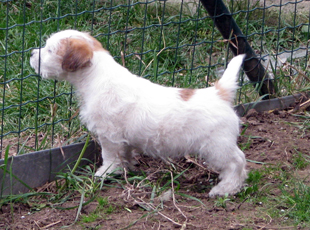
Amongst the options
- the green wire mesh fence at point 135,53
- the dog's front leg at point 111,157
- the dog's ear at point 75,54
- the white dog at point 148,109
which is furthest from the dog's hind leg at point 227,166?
the green wire mesh fence at point 135,53

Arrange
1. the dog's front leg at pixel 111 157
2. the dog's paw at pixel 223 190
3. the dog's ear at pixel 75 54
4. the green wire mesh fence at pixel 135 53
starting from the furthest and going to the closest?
the green wire mesh fence at pixel 135 53 < the dog's front leg at pixel 111 157 < the dog's paw at pixel 223 190 < the dog's ear at pixel 75 54

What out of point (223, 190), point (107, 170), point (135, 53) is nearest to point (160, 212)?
point (223, 190)

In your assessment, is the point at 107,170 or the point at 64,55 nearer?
the point at 64,55

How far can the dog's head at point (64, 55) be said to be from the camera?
11.6 ft

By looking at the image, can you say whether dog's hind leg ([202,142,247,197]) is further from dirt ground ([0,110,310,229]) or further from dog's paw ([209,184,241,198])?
dirt ground ([0,110,310,229])

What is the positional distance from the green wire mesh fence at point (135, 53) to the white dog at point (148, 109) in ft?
1.67

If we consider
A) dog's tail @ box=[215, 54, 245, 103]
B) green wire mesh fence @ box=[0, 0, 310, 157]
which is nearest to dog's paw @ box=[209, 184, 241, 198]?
dog's tail @ box=[215, 54, 245, 103]

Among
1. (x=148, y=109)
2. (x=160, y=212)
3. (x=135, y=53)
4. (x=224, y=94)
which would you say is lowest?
(x=160, y=212)

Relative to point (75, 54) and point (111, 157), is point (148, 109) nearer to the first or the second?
point (111, 157)

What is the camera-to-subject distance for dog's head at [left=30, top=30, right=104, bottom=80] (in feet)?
11.6

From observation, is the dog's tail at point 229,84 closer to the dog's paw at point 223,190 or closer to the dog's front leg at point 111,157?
the dog's paw at point 223,190

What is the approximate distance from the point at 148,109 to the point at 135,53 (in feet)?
3.84

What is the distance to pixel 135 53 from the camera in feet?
15.1

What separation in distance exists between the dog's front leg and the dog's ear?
60 centimetres
